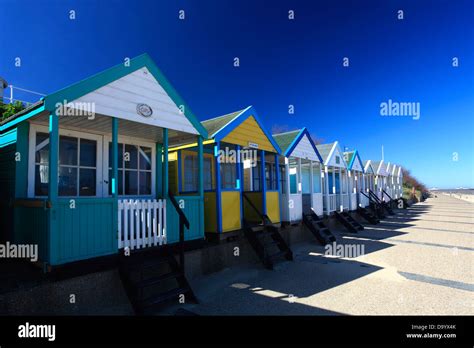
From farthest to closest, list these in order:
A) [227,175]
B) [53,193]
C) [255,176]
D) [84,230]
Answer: [255,176]
[227,175]
[84,230]
[53,193]

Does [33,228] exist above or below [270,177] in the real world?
below

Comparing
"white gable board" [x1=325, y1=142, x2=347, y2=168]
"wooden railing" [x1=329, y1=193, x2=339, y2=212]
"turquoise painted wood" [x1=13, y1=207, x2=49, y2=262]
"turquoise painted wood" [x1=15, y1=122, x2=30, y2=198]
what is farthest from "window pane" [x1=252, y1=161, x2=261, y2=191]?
"turquoise painted wood" [x1=13, y1=207, x2=49, y2=262]

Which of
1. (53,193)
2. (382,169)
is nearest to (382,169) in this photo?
(382,169)

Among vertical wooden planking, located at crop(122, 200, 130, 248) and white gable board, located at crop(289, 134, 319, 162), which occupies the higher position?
white gable board, located at crop(289, 134, 319, 162)

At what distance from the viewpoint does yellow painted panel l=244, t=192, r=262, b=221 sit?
8.46 metres

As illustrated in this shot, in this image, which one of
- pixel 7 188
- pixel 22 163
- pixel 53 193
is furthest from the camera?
pixel 7 188

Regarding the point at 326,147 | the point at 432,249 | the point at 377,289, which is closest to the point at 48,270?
the point at 377,289

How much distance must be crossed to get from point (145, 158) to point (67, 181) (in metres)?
1.91

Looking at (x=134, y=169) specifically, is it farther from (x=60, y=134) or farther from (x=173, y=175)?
(x=60, y=134)

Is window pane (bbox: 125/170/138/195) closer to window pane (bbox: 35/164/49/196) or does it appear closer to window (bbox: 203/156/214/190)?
window pane (bbox: 35/164/49/196)

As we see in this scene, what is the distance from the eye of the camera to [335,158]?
Answer: 1337 centimetres

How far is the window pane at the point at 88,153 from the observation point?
567cm

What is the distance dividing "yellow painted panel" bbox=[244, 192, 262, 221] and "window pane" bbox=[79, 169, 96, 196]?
4.61 meters

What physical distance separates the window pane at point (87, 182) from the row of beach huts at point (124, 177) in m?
0.02
